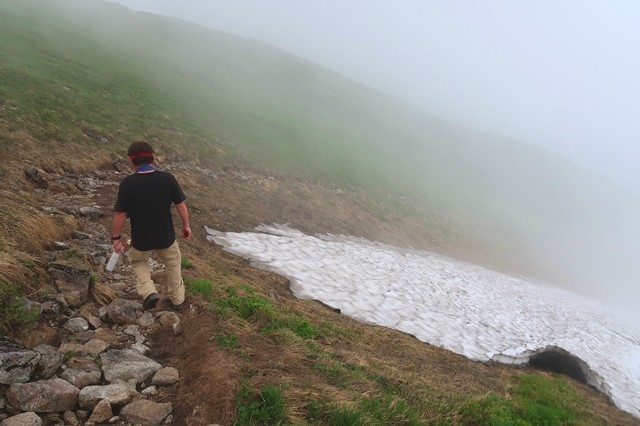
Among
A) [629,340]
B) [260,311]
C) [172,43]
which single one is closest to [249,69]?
[172,43]

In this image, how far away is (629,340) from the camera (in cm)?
2341

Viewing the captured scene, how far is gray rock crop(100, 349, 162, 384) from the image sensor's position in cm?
514

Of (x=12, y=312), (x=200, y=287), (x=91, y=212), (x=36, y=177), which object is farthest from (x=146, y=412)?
(x=36, y=177)

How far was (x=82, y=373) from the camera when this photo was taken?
4.95 m

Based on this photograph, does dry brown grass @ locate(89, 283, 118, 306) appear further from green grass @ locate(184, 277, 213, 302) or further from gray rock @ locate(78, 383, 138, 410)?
gray rock @ locate(78, 383, 138, 410)

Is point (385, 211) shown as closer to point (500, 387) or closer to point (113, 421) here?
A: point (500, 387)

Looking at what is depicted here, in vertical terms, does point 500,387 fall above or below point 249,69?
below

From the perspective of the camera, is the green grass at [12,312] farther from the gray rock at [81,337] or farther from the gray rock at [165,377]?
the gray rock at [165,377]

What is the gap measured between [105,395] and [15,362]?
105 centimetres

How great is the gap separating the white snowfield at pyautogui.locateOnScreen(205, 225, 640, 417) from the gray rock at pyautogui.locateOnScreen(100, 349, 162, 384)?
689cm

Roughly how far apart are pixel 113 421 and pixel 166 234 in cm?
316

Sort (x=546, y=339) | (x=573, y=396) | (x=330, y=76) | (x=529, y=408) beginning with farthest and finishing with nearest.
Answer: (x=330, y=76) < (x=546, y=339) < (x=573, y=396) < (x=529, y=408)

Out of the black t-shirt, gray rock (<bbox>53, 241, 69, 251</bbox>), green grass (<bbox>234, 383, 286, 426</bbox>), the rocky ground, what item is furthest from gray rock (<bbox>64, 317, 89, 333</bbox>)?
green grass (<bbox>234, 383, 286, 426</bbox>)

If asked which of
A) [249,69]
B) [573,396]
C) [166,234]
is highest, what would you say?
[249,69]
